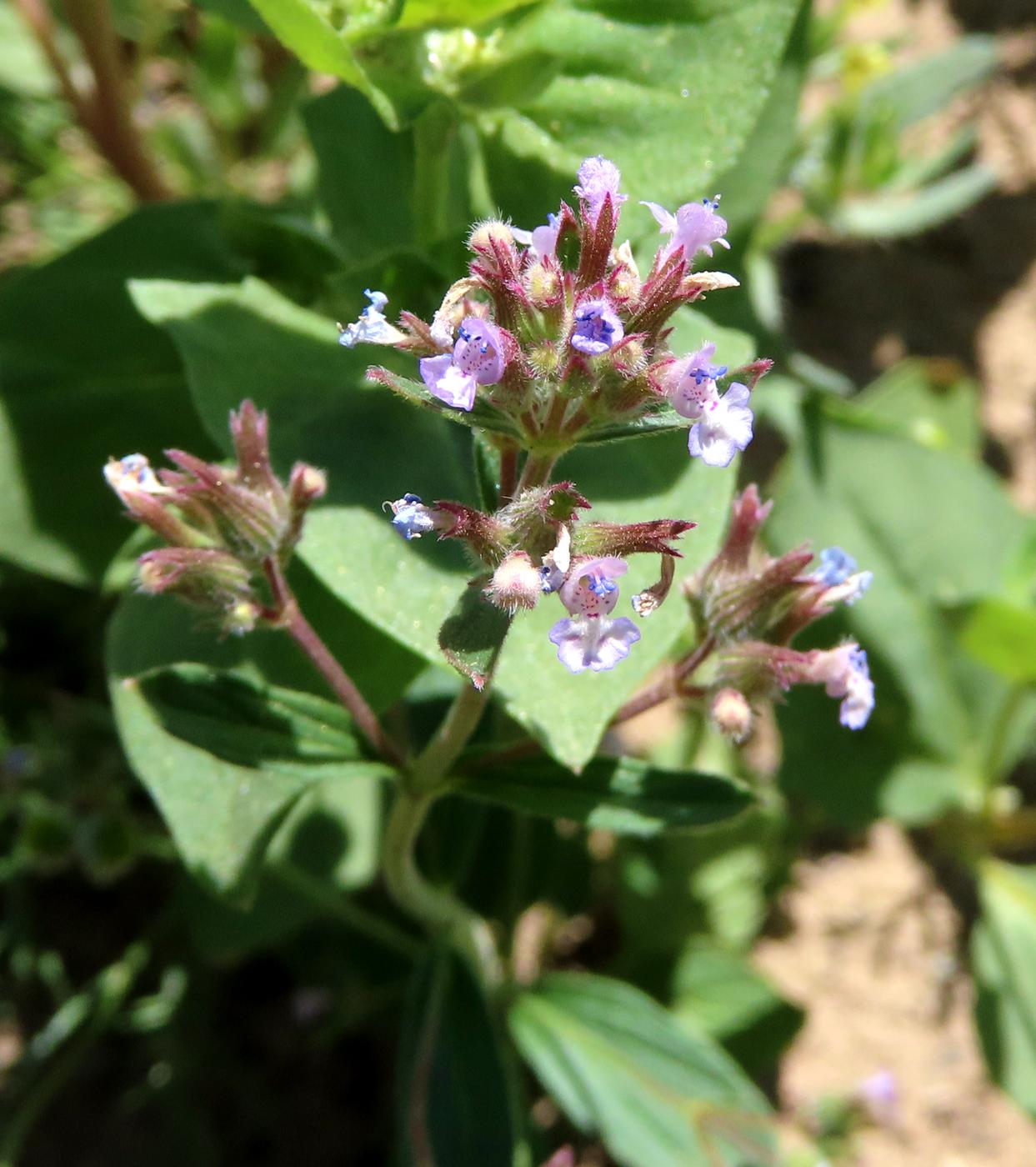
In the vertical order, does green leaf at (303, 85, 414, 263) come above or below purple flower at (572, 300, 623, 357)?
below

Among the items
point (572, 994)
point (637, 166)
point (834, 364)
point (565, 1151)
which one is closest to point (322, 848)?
point (572, 994)

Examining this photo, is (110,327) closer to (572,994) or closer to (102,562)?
(102,562)

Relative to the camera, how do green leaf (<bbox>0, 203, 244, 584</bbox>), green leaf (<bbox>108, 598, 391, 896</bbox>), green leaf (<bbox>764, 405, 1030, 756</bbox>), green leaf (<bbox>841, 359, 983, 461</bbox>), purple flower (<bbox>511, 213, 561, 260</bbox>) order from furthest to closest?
green leaf (<bbox>841, 359, 983, 461</bbox>) < green leaf (<bbox>764, 405, 1030, 756</bbox>) < green leaf (<bbox>0, 203, 244, 584</bbox>) < green leaf (<bbox>108, 598, 391, 896</bbox>) < purple flower (<bbox>511, 213, 561, 260</bbox>)

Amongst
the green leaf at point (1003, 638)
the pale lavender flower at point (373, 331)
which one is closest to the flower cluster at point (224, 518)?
the pale lavender flower at point (373, 331)

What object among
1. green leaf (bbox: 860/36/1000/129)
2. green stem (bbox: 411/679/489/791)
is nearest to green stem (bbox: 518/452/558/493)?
green stem (bbox: 411/679/489/791)

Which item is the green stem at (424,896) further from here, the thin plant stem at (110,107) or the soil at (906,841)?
the thin plant stem at (110,107)

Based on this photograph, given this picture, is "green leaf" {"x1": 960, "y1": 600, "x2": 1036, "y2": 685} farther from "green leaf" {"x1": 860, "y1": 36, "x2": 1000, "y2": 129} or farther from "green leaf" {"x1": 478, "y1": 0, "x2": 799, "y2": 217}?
"green leaf" {"x1": 860, "y1": 36, "x2": 1000, "y2": 129}

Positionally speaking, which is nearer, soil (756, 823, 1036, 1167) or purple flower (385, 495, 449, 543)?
purple flower (385, 495, 449, 543)

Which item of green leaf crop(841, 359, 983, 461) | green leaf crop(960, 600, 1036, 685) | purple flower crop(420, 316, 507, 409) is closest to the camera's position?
purple flower crop(420, 316, 507, 409)
